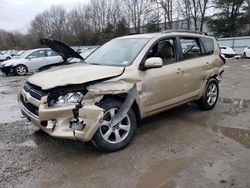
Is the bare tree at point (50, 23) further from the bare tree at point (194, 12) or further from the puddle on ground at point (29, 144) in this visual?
the puddle on ground at point (29, 144)

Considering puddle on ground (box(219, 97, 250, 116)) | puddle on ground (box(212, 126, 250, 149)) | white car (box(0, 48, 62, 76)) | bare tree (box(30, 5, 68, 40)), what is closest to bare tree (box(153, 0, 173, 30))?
bare tree (box(30, 5, 68, 40))

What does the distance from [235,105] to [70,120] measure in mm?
4574

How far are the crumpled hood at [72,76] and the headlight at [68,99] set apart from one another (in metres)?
0.16

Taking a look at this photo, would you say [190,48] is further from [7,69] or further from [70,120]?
[7,69]

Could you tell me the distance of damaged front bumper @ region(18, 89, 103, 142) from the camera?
3539 mm

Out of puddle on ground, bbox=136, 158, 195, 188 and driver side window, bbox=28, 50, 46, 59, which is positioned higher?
driver side window, bbox=28, 50, 46, 59

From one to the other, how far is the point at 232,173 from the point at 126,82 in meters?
1.87

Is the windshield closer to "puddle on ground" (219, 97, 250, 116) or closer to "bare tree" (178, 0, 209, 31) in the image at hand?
"puddle on ground" (219, 97, 250, 116)

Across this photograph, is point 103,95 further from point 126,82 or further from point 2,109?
point 2,109

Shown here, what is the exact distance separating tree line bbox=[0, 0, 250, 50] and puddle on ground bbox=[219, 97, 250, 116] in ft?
116

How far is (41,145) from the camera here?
14.1 ft

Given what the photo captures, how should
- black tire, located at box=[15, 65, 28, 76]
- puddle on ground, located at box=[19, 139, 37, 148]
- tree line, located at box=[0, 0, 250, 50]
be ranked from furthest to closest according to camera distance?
tree line, located at box=[0, 0, 250, 50]
black tire, located at box=[15, 65, 28, 76]
puddle on ground, located at box=[19, 139, 37, 148]

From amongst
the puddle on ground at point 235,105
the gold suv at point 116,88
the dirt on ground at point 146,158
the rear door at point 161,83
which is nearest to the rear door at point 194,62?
the gold suv at point 116,88

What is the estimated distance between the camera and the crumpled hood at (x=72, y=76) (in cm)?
362
